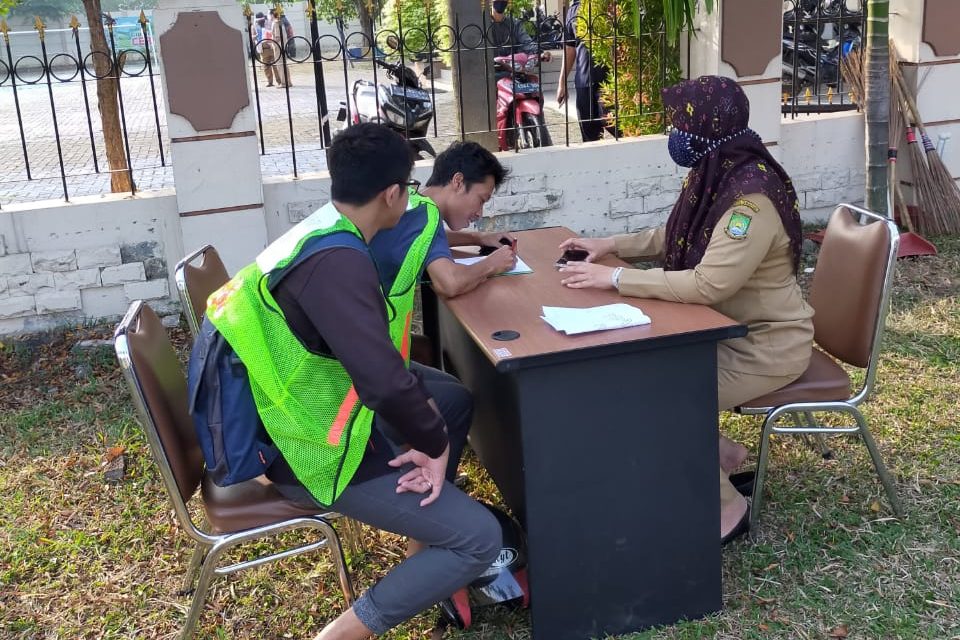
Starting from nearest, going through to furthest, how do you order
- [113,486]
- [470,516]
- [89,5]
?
1. [470,516]
2. [113,486]
3. [89,5]

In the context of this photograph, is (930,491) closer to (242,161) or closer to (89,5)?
(242,161)

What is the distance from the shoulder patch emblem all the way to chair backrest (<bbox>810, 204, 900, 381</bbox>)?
46cm

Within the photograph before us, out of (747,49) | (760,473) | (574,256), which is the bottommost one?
(760,473)

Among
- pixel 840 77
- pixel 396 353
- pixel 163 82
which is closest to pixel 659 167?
pixel 840 77

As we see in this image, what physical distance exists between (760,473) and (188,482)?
166 cm

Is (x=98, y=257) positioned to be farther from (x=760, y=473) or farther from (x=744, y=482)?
(x=760, y=473)

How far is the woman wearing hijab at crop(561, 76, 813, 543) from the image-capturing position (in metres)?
2.65

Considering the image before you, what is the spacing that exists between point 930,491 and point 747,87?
3005 mm

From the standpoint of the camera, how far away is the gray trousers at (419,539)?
2.22 meters

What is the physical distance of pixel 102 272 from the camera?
15.7 ft

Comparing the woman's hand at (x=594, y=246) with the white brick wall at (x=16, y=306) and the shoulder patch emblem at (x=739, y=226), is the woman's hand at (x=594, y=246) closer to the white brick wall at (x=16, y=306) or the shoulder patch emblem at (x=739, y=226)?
the shoulder patch emblem at (x=739, y=226)

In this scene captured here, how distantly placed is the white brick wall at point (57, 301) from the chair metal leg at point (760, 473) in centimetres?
344

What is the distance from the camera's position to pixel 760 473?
291 centimetres

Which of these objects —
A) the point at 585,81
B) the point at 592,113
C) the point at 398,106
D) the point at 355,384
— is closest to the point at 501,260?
the point at 355,384
